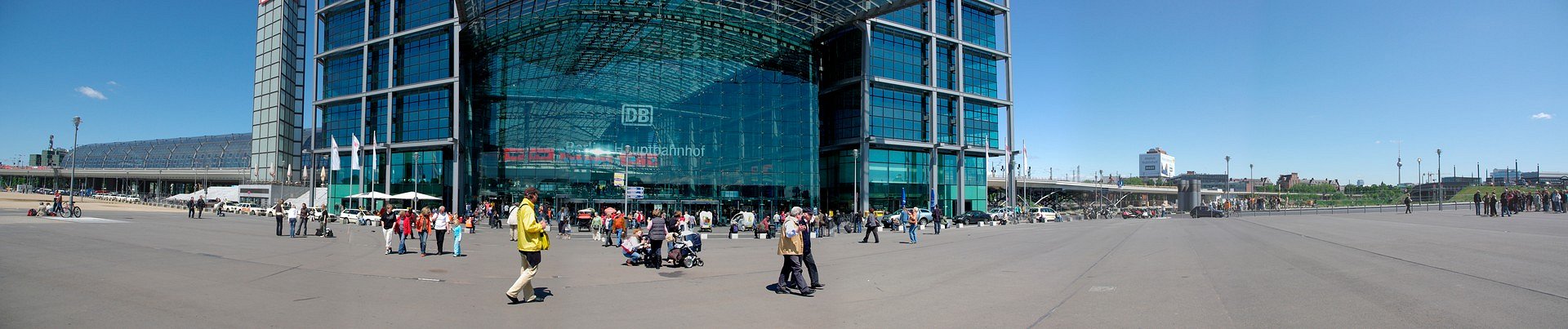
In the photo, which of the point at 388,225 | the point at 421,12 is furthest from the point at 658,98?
the point at 388,225

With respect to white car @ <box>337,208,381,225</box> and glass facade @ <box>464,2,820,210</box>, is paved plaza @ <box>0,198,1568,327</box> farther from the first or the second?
glass facade @ <box>464,2,820,210</box>

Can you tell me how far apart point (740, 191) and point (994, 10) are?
2933 centimetres

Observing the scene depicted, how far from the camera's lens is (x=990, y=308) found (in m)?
8.77

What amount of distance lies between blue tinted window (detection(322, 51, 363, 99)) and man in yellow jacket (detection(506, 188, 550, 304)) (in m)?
61.8

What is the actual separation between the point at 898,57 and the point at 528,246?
5149 centimetres

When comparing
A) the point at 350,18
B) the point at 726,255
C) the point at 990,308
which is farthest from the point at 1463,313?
the point at 350,18

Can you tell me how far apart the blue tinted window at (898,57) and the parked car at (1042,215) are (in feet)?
46.3

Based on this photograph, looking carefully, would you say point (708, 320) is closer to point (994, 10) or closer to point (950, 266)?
point (950, 266)

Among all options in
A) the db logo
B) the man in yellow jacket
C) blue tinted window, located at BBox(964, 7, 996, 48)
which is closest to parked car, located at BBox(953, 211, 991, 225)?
blue tinted window, located at BBox(964, 7, 996, 48)

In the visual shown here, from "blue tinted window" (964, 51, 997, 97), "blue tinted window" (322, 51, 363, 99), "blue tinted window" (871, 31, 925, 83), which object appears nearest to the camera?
"blue tinted window" (871, 31, 925, 83)

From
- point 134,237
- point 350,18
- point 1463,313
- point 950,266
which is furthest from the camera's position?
point 350,18

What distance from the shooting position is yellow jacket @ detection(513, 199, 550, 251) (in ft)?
30.3

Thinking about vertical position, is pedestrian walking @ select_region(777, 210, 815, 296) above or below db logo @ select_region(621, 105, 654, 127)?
below

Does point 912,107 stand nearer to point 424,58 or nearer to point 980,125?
point 980,125
